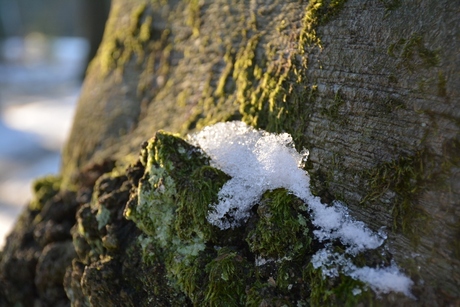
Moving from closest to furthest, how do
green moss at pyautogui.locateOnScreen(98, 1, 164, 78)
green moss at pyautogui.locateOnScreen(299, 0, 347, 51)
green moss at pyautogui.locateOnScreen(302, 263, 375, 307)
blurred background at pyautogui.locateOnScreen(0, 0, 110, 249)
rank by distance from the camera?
green moss at pyautogui.locateOnScreen(302, 263, 375, 307)
green moss at pyautogui.locateOnScreen(299, 0, 347, 51)
green moss at pyautogui.locateOnScreen(98, 1, 164, 78)
blurred background at pyautogui.locateOnScreen(0, 0, 110, 249)

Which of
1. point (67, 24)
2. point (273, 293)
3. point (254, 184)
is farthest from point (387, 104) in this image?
point (67, 24)

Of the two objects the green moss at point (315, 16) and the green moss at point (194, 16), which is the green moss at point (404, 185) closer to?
the green moss at point (315, 16)

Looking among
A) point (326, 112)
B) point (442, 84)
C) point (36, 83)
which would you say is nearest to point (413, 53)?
point (442, 84)

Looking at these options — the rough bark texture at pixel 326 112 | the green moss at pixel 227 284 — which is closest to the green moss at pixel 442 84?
the rough bark texture at pixel 326 112

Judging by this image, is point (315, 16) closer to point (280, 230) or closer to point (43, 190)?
point (280, 230)

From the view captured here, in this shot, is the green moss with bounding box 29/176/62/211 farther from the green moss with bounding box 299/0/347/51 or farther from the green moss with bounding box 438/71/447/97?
the green moss with bounding box 438/71/447/97

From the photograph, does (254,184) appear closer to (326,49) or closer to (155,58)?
(326,49)

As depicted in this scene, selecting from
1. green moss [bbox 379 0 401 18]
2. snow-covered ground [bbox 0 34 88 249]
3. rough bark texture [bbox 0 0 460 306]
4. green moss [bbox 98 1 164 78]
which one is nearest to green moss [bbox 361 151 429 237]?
rough bark texture [bbox 0 0 460 306]
